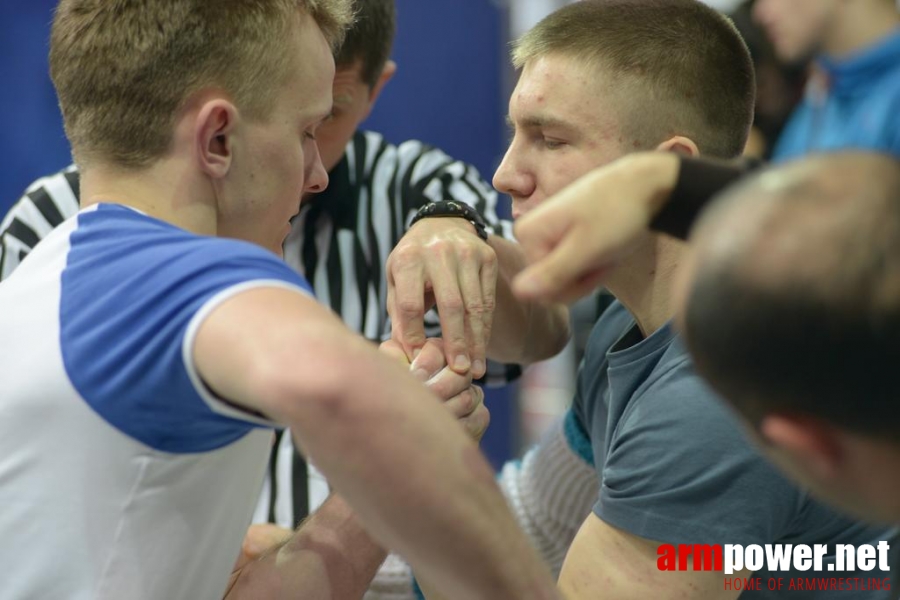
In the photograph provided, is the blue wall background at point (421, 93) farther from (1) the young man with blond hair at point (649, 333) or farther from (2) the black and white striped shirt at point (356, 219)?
(1) the young man with blond hair at point (649, 333)

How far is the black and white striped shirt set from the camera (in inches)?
73.9

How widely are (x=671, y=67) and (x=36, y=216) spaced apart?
1044 millimetres

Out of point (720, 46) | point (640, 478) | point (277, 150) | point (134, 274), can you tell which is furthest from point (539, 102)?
point (134, 274)

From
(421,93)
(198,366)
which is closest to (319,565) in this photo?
(198,366)

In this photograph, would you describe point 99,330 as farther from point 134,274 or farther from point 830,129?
point 830,129

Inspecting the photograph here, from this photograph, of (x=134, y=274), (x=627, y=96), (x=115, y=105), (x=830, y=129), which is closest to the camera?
(x=134, y=274)

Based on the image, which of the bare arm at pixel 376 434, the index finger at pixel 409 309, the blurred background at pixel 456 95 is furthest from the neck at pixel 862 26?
the bare arm at pixel 376 434

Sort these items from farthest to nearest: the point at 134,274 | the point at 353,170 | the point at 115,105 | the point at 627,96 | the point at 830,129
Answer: the point at 830,129, the point at 353,170, the point at 627,96, the point at 115,105, the point at 134,274

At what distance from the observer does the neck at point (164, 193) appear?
1.14 m

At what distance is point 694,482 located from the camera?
1200 millimetres

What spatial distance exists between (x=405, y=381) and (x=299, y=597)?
46 cm

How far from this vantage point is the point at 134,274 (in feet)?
3.15

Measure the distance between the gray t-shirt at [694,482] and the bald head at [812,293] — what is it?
51 cm

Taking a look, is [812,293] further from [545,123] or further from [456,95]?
[456,95]
